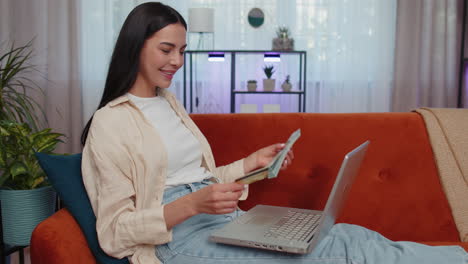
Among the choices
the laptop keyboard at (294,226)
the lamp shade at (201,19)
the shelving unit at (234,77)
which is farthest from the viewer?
the shelving unit at (234,77)

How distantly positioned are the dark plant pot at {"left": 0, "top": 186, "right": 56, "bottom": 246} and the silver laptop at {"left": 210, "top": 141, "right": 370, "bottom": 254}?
32.9 inches

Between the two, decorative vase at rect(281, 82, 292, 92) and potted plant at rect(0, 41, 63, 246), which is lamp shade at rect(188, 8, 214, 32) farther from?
potted plant at rect(0, 41, 63, 246)

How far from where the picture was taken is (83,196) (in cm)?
112

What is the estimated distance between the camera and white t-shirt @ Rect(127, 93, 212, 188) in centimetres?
125

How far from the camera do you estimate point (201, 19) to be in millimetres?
3906

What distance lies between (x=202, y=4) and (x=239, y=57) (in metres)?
0.63

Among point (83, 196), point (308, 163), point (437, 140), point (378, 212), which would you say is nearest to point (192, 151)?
point (83, 196)

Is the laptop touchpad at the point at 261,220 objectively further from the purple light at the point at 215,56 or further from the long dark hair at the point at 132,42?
the purple light at the point at 215,56

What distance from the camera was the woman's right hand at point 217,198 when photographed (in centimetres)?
98

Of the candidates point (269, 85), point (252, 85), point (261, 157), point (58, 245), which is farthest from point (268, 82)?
point (58, 245)

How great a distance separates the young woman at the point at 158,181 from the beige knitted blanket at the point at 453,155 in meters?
0.51

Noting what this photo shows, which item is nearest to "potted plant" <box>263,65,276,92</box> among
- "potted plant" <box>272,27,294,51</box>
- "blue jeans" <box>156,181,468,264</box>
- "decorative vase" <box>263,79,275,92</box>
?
"decorative vase" <box>263,79,275,92</box>

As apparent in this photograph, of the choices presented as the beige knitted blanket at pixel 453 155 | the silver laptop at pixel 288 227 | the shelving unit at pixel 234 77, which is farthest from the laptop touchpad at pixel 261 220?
the shelving unit at pixel 234 77

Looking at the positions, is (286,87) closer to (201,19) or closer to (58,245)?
(201,19)
